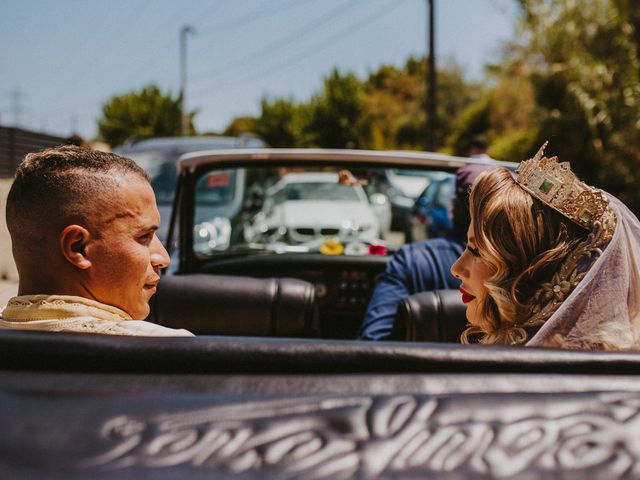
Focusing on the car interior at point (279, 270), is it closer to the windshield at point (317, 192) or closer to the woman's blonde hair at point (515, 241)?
the woman's blonde hair at point (515, 241)

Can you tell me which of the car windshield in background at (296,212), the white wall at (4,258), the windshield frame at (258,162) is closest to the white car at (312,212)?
the car windshield in background at (296,212)

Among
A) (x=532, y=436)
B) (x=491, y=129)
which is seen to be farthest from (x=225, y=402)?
(x=491, y=129)

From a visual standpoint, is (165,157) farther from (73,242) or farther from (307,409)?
(307,409)

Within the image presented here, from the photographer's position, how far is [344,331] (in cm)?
364

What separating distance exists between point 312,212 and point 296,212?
0.27m

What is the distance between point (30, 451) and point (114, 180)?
787 mm

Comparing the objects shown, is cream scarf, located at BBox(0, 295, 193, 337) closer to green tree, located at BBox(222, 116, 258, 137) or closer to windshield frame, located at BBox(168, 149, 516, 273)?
windshield frame, located at BBox(168, 149, 516, 273)

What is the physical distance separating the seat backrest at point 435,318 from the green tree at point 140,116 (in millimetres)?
43223

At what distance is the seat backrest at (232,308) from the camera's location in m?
2.81

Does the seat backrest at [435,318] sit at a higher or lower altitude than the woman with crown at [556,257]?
lower

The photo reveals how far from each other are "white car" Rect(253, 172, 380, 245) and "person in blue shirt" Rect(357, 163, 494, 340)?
1887mm

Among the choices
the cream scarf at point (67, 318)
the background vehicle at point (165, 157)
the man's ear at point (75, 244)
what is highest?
the background vehicle at point (165, 157)

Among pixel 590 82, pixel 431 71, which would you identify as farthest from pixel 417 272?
pixel 431 71

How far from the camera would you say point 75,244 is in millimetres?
1535
